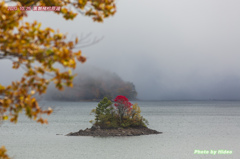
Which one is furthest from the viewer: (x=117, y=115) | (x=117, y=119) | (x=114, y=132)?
(x=117, y=115)

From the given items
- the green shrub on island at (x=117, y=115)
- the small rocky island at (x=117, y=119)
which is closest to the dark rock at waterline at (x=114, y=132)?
the small rocky island at (x=117, y=119)

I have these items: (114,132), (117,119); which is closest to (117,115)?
(117,119)

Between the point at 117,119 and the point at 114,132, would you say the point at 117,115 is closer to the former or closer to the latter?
the point at 117,119

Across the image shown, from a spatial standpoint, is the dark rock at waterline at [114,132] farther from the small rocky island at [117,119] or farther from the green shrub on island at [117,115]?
the green shrub on island at [117,115]

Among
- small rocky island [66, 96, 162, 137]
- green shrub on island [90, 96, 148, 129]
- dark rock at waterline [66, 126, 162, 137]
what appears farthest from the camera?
green shrub on island [90, 96, 148, 129]

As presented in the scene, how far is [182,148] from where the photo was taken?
6125 centimetres

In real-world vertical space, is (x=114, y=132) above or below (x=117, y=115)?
below

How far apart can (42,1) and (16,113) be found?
10.8 feet

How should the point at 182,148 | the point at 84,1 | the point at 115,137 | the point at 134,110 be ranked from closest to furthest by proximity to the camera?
the point at 84,1 → the point at 182,148 → the point at 115,137 → the point at 134,110

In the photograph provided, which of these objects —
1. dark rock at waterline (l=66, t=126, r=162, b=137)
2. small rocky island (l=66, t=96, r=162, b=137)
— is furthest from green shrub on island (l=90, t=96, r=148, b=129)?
dark rock at waterline (l=66, t=126, r=162, b=137)

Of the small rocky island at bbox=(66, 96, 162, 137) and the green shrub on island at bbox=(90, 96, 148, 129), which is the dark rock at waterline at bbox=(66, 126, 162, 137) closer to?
the small rocky island at bbox=(66, 96, 162, 137)

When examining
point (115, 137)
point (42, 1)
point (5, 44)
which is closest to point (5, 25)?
point (5, 44)

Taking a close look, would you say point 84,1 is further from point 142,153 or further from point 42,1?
point 142,153

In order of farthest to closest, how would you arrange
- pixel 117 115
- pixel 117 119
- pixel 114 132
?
pixel 117 115 → pixel 117 119 → pixel 114 132
